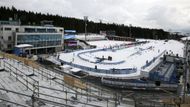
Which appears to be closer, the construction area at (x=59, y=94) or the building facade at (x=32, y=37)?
the construction area at (x=59, y=94)

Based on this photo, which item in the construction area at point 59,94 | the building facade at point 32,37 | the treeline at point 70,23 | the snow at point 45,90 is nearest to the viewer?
the construction area at point 59,94

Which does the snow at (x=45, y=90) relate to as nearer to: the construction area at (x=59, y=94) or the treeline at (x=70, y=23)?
the construction area at (x=59, y=94)

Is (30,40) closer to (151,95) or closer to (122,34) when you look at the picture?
(151,95)

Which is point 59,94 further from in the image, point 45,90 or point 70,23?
point 70,23

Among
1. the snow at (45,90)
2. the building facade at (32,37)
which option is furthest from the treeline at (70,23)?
the snow at (45,90)

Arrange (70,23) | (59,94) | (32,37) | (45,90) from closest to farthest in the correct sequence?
(59,94)
(45,90)
(32,37)
(70,23)

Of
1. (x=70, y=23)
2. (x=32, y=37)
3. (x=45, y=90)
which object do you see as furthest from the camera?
(x=70, y=23)

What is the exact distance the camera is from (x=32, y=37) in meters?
50.1

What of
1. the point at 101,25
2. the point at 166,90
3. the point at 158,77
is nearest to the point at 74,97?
the point at 166,90

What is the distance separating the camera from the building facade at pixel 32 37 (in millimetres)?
46906

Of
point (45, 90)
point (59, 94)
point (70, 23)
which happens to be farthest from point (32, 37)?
point (70, 23)

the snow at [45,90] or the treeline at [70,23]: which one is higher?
the treeline at [70,23]

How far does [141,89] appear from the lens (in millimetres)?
23188

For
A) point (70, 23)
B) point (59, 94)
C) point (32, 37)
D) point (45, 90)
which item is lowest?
point (59, 94)
